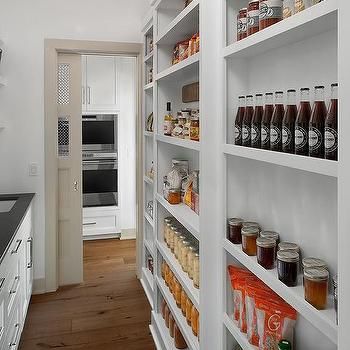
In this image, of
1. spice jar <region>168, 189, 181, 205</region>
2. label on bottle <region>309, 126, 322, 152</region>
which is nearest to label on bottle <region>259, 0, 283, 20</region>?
label on bottle <region>309, 126, 322, 152</region>

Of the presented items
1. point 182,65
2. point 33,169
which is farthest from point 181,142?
point 33,169

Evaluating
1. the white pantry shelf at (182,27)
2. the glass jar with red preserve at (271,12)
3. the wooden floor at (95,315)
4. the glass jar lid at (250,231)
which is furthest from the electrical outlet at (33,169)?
the glass jar with red preserve at (271,12)

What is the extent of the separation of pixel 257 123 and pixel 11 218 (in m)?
1.73

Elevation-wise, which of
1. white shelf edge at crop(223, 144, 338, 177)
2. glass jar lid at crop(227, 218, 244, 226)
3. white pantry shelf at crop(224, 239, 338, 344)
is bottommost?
white pantry shelf at crop(224, 239, 338, 344)

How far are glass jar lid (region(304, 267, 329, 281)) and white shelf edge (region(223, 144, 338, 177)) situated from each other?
1.01ft

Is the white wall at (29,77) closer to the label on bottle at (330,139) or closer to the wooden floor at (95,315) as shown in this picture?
the wooden floor at (95,315)

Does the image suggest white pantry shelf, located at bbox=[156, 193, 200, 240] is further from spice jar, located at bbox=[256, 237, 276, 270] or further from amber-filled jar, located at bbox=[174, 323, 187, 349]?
amber-filled jar, located at bbox=[174, 323, 187, 349]

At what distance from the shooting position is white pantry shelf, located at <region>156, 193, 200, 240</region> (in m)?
1.93

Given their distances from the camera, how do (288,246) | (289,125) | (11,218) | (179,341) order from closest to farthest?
1. (289,125)
2. (288,246)
3. (179,341)
4. (11,218)

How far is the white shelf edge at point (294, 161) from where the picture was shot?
0.98m

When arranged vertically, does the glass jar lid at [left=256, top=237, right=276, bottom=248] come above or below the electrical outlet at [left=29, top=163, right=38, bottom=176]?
below

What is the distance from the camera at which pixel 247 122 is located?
60.0 inches

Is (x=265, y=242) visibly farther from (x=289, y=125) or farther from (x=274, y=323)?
(x=289, y=125)

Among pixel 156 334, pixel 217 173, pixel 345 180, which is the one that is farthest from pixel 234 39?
pixel 156 334
